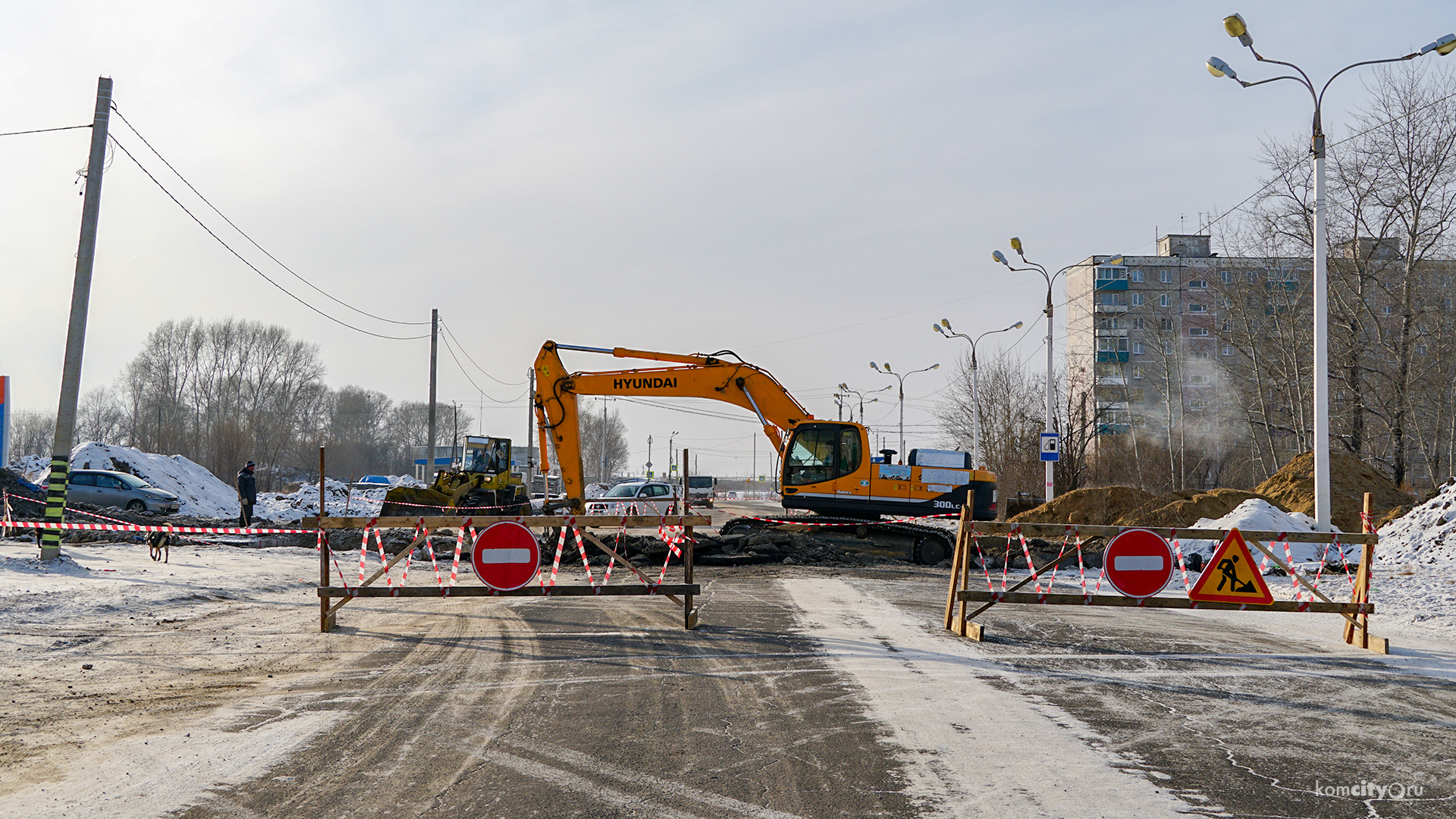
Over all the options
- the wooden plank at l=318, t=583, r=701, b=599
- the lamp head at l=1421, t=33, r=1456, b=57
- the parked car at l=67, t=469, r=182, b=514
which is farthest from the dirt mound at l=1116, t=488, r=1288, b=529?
the parked car at l=67, t=469, r=182, b=514

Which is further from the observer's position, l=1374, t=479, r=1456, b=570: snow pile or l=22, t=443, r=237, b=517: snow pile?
l=22, t=443, r=237, b=517: snow pile

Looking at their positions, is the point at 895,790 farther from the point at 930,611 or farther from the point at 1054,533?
the point at 930,611

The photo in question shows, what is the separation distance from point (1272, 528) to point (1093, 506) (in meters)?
10.5

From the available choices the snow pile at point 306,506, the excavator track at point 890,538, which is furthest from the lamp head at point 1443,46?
the snow pile at point 306,506

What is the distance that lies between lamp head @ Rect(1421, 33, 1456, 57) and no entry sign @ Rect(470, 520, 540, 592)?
52.0ft

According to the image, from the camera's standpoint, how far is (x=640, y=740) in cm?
607

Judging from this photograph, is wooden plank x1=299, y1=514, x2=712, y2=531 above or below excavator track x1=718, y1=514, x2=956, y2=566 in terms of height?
above

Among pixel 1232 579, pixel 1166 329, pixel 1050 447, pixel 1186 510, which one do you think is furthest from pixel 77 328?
pixel 1166 329

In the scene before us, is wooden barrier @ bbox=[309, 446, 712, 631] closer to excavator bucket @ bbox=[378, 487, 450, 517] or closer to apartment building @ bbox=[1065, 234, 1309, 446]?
excavator bucket @ bbox=[378, 487, 450, 517]

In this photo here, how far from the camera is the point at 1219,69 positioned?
647 inches

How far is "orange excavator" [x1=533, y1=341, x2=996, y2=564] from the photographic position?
20.6 meters

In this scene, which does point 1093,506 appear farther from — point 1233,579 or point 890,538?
point 1233,579

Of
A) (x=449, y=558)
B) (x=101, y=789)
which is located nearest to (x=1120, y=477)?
(x=449, y=558)

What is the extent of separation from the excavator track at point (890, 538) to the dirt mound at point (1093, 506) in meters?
8.17
